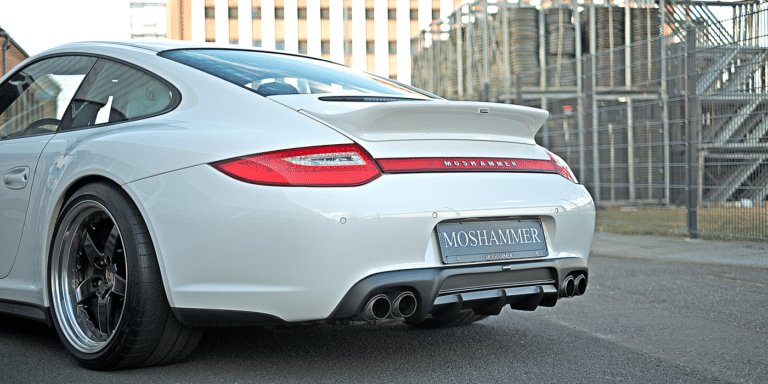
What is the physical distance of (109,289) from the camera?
3.12 m

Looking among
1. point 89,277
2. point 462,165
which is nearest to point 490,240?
point 462,165

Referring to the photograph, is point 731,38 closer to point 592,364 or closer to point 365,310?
point 592,364

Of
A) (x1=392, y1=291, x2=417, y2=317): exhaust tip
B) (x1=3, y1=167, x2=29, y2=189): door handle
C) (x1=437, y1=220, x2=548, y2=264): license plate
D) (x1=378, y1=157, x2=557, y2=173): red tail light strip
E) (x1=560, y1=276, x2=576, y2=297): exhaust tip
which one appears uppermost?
(x1=378, y1=157, x2=557, y2=173): red tail light strip

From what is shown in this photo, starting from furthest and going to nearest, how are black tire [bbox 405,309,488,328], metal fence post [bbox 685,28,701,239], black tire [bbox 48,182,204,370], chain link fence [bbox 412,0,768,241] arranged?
1. metal fence post [bbox 685,28,701,239]
2. chain link fence [bbox 412,0,768,241]
3. black tire [bbox 405,309,488,328]
4. black tire [bbox 48,182,204,370]

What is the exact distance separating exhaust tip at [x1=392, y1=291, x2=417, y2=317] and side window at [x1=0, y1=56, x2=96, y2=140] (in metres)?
1.87

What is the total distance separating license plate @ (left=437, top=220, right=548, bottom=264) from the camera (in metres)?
2.85

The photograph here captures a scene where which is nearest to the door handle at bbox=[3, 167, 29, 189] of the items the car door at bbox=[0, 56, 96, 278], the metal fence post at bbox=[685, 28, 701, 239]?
the car door at bbox=[0, 56, 96, 278]

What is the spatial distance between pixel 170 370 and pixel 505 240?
1.39 metres

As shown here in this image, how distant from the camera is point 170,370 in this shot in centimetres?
305

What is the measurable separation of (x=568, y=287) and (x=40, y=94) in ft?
8.78

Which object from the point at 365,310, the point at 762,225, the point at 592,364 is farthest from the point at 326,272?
the point at 762,225

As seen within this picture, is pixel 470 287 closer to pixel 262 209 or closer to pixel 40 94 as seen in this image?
pixel 262 209

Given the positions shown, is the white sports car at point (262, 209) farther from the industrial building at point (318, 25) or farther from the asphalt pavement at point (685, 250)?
the industrial building at point (318, 25)

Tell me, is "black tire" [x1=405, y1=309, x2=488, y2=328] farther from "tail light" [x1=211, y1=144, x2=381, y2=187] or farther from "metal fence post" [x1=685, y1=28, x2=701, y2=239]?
"metal fence post" [x1=685, y1=28, x2=701, y2=239]
